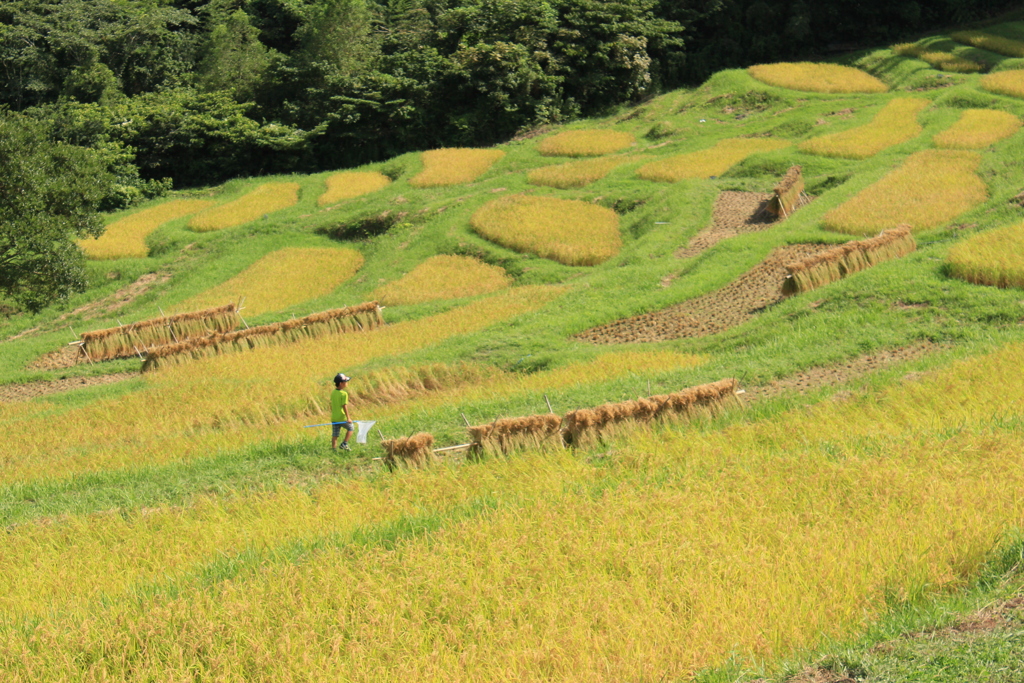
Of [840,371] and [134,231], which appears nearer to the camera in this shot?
[840,371]

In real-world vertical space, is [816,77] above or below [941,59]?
above

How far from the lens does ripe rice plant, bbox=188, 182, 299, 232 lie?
36.9 metres

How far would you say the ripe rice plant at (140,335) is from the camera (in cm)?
2447

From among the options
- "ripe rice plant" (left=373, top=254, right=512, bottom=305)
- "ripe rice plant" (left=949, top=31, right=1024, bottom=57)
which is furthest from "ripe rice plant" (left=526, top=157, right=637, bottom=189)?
"ripe rice plant" (left=949, top=31, right=1024, bottom=57)

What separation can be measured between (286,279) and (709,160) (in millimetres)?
16813

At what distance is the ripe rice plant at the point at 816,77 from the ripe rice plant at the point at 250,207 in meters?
23.6

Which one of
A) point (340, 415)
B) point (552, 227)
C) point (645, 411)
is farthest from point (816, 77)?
point (340, 415)

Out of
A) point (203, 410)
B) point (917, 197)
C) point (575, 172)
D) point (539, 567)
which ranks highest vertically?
point (575, 172)

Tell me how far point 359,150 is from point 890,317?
37692 millimetres

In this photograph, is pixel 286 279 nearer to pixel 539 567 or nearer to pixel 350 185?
pixel 350 185

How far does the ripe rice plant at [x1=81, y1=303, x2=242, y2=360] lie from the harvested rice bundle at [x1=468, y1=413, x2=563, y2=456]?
46.8 feet

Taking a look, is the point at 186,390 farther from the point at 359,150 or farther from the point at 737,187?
the point at 359,150

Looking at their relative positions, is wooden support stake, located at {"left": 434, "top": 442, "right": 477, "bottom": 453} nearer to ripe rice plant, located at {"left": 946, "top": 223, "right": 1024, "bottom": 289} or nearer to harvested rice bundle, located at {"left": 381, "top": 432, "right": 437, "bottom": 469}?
harvested rice bundle, located at {"left": 381, "top": 432, "right": 437, "bottom": 469}

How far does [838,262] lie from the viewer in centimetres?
2052
